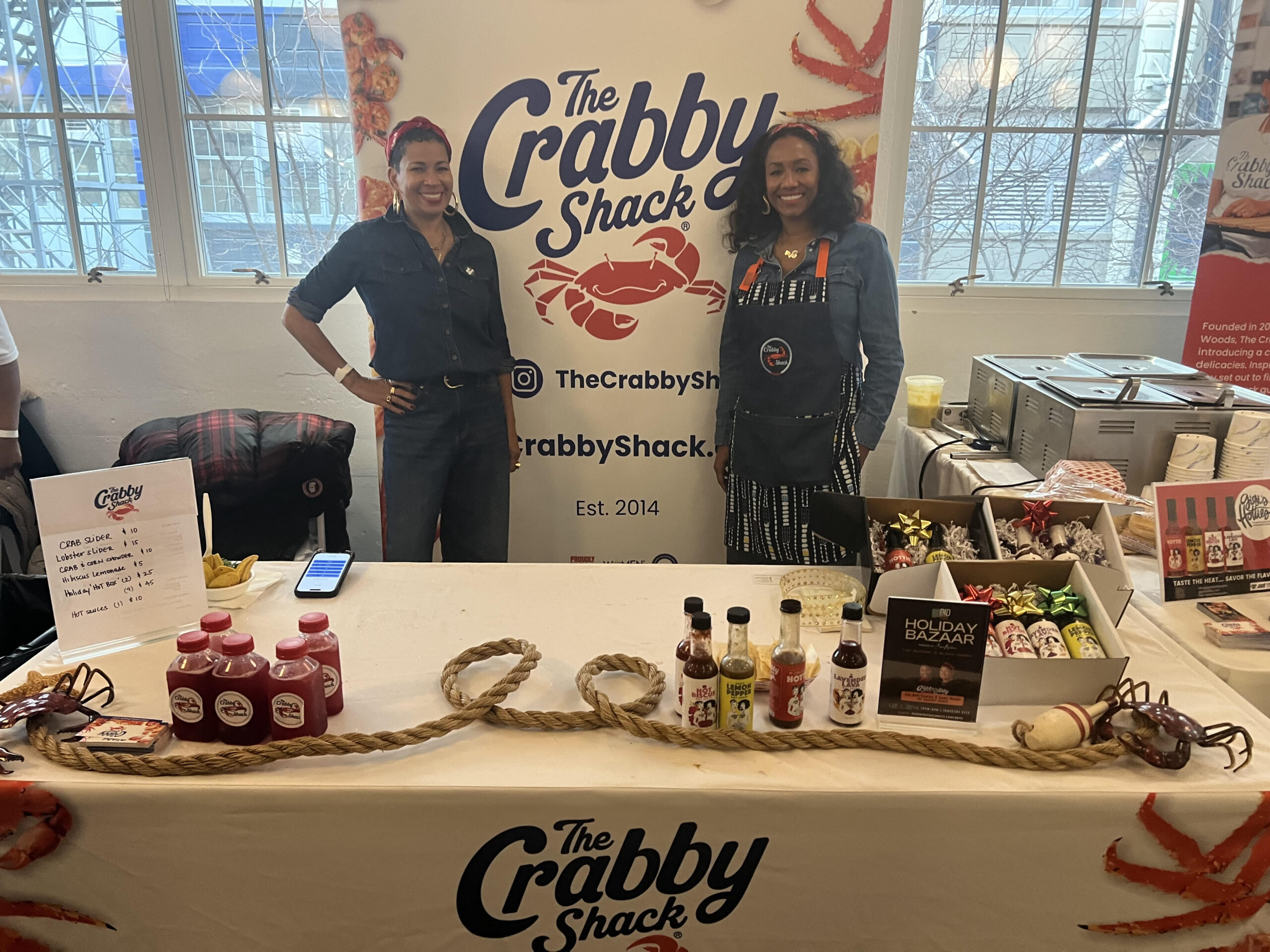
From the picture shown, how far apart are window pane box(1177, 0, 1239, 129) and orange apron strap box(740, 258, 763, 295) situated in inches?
71.0

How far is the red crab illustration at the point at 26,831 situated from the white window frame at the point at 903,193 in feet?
9.09

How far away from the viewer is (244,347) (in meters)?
3.17

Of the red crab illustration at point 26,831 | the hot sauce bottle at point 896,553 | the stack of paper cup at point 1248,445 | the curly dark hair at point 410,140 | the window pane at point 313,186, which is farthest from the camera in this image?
the window pane at point 313,186

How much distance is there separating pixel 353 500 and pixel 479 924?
7.83 ft

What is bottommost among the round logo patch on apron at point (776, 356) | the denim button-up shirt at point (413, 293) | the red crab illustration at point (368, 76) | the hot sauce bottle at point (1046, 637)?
the hot sauce bottle at point (1046, 637)

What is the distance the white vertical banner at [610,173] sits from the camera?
251 cm

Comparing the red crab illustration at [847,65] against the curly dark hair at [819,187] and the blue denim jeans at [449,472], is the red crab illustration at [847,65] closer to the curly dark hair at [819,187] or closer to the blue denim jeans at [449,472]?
the curly dark hair at [819,187]

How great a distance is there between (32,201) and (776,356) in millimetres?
2876

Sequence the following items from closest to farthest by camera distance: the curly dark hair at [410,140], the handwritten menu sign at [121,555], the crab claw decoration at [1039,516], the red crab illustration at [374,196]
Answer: the handwritten menu sign at [121,555]
the crab claw decoration at [1039,516]
the curly dark hair at [410,140]
the red crab illustration at [374,196]

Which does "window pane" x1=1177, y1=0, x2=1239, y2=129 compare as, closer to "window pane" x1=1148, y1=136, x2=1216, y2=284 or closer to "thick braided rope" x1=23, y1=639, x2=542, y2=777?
"window pane" x1=1148, y1=136, x2=1216, y2=284

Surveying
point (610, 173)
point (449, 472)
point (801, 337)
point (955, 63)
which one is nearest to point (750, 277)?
point (801, 337)

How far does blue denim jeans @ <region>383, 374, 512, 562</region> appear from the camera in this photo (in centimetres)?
258

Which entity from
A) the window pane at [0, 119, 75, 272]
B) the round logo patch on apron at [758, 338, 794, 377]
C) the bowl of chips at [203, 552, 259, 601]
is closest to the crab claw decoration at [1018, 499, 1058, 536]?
the round logo patch on apron at [758, 338, 794, 377]

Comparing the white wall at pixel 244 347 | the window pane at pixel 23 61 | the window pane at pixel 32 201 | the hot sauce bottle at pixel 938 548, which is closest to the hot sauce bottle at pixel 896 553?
the hot sauce bottle at pixel 938 548
